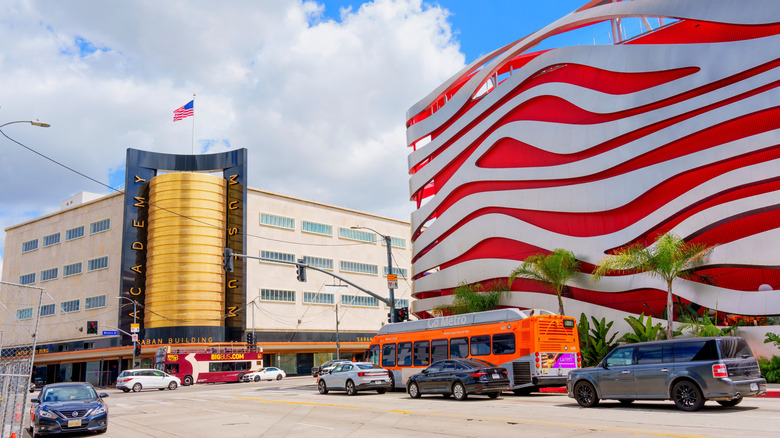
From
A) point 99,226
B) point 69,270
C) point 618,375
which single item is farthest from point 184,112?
point 618,375

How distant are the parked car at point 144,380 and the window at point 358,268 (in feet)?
102

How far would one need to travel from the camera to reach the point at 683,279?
3152 centimetres

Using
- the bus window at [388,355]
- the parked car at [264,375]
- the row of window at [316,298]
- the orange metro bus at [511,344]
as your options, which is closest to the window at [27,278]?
the row of window at [316,298]

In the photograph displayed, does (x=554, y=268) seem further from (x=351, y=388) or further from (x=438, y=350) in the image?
(x=351, y=388)

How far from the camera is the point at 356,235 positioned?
79.7 metres

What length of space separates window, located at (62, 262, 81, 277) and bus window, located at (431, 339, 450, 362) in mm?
59388

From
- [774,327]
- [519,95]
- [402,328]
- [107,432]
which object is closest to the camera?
[107,432]

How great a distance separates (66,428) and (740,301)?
28089mm

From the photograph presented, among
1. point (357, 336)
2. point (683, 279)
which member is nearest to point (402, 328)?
point (683, 279)

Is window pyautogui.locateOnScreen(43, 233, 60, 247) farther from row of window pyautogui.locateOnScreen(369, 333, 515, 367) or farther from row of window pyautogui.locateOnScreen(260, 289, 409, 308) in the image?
row of window pyautogui.locateOnScreen(369, 333, 515, 367)

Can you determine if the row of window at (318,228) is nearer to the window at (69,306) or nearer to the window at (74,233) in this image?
the window at (74,233)

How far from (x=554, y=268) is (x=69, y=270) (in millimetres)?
62257

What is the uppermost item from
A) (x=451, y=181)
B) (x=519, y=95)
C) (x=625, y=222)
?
(x=519, y=95)

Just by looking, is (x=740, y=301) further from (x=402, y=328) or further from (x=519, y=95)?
(x=519, y=95)
